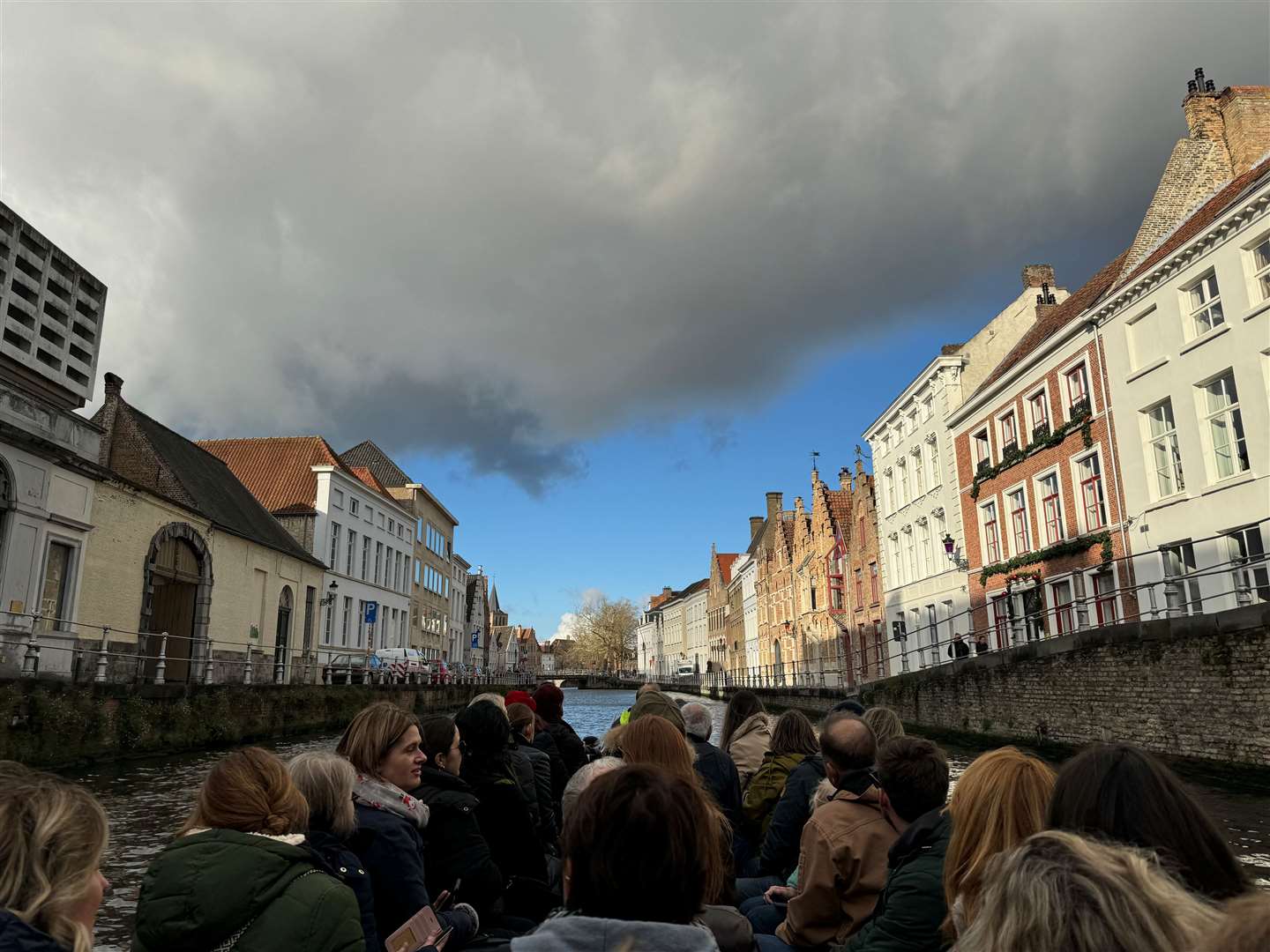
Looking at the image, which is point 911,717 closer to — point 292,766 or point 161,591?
point 161,591

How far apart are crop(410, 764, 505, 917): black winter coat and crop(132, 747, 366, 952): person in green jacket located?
1325 millimetres

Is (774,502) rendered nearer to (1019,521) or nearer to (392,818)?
(1019,521)

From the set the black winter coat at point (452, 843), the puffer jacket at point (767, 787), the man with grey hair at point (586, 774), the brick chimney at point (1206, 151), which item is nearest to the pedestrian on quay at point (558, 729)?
the puffer jacket at point (767, 787)

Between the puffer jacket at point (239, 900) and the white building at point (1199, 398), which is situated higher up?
Answer: the white building at point (1199, 398)

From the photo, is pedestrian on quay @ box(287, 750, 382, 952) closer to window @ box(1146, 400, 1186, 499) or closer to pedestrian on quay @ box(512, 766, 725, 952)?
pedestrian on quay @ box(512, 766, 725, 952)

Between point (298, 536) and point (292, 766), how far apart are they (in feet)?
125

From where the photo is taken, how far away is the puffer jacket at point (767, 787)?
5383mm

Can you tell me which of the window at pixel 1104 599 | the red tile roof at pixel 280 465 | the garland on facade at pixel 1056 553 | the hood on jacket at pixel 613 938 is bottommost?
the hood on jacket at pixel 613 938

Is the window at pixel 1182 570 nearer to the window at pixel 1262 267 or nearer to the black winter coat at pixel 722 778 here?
the window at pixel 1262 267

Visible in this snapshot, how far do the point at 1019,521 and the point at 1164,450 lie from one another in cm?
635

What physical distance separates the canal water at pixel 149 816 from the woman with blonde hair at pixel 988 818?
66.2 inches

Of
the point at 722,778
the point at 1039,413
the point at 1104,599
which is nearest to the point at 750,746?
the point at 722,778

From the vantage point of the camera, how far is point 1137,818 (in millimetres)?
1988

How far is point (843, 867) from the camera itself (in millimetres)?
3508
